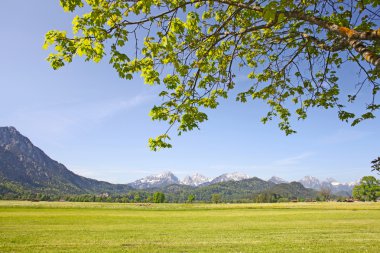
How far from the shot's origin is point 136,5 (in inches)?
364

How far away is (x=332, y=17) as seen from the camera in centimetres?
1195

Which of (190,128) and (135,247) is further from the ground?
(190,128)

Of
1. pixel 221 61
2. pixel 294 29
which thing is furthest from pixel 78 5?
pixel 294 29

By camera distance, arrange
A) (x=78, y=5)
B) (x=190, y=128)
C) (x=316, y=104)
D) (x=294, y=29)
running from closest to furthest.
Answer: (x=78, y=5), (x=190, y=128), (x=294, y=29), (x=316, y=104)

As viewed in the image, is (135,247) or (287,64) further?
(135,247)

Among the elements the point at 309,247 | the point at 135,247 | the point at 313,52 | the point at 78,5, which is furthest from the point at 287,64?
the point at 135,247

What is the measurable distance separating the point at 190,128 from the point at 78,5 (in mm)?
4844

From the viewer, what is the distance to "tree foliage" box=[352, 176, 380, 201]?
555 feet

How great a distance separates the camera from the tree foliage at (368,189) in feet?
555

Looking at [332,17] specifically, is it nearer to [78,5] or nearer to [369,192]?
[78,5]

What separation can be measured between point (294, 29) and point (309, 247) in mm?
15382

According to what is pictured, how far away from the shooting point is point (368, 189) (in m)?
170

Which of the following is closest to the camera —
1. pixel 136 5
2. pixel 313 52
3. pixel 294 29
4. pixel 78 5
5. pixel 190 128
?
pixel 78 5

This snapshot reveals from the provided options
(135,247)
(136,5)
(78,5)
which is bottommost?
(135,247)
